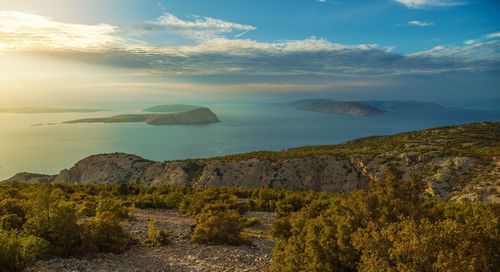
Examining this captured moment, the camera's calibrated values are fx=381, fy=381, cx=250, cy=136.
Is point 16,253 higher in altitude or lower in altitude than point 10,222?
higher

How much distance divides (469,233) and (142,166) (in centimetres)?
6275

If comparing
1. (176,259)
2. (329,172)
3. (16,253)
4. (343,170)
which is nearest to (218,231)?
(176,259)

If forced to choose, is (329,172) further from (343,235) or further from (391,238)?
(391,238)

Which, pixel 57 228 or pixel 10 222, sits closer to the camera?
pixel 57 228

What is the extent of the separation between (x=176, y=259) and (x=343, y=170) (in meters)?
39.0

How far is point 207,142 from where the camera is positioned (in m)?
198

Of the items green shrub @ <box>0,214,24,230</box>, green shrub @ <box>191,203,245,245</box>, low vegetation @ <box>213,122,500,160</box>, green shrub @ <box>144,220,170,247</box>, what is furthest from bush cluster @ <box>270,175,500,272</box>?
low vegetation @ <box>213,122,500,160</box>

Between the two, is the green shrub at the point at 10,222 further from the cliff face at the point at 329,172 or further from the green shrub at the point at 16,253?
the cliff face at the point at 329,172

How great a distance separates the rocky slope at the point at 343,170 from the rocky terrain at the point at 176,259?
26.6m

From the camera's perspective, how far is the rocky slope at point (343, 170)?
127 feet

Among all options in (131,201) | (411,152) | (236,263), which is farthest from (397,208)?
(411,152)

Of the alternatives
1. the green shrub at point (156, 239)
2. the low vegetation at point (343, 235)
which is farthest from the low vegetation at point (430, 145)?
the green shrub at point (156, 239)

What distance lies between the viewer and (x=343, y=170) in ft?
162

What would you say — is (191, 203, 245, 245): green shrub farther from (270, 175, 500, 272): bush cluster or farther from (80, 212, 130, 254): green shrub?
(270, 175, 500, 272): bush cluster
